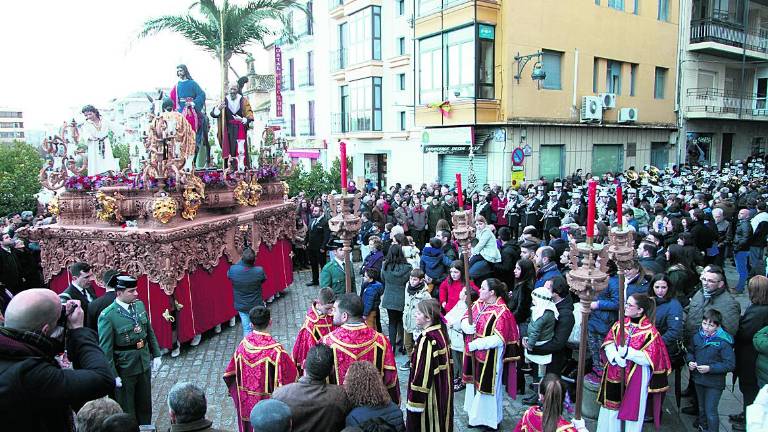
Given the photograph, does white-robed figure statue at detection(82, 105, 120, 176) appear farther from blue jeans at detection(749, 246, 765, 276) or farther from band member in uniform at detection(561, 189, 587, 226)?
blue jeans at detection(749, 246, 765, 276)

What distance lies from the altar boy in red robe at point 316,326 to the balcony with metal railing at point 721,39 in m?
27.8

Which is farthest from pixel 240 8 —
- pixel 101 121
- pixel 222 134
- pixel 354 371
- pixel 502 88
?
pixel 354 371

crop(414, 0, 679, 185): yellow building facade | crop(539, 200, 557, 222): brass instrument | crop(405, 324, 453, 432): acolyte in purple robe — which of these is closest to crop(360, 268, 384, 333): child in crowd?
crop(405, 324, 453, 432): acolyte in purple robe

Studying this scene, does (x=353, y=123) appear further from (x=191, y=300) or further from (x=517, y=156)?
(x=191, y=300)

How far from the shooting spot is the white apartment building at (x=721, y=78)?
89.2 ft

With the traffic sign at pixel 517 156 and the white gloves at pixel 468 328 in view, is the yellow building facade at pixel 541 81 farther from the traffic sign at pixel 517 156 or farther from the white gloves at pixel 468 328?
the white gloves at pixel 468 328

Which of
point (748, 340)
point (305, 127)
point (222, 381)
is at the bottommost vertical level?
point (222, 381)

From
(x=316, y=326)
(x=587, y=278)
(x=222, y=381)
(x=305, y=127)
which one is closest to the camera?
(x=587, y=278)

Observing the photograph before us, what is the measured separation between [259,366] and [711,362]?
4667 millimetres

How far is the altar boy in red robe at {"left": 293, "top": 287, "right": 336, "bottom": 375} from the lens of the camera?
5.97m

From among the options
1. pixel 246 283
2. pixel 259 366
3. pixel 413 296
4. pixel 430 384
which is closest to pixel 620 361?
pixel 430 384

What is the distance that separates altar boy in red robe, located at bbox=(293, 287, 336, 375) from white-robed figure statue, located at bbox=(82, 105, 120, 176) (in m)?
6.98

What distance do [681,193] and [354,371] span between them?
→ 52.1ft

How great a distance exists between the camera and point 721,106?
92.3ft
